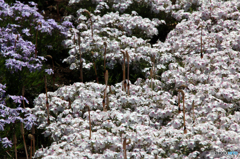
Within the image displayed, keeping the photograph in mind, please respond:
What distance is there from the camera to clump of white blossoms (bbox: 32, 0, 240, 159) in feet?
13.3

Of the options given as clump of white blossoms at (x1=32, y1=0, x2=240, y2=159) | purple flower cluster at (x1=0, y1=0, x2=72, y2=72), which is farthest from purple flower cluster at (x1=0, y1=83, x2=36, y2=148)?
purple flower cluster at (x1=0, y1=0, x2=72, y2=72)

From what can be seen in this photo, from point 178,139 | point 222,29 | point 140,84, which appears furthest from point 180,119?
point 222,29

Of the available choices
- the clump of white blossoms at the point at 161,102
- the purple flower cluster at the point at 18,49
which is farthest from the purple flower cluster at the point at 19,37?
the clump of white blossoms at the point at 161,102

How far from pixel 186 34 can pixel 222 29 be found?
2.93 feet

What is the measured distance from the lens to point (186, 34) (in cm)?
699

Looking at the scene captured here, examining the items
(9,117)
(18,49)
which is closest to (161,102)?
(9,117)

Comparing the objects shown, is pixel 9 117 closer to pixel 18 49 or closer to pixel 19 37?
pixel 18 49

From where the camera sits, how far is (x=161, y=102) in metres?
5.07

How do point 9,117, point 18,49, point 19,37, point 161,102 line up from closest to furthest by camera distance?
1. point 9,117
2. point 161,102
3. point 18,49
4. point 19,37

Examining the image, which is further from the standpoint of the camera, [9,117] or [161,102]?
[161,102]

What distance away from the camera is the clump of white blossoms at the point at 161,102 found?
13.3ft

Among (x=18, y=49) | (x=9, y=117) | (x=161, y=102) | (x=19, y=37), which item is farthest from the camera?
(x=19, y=37)

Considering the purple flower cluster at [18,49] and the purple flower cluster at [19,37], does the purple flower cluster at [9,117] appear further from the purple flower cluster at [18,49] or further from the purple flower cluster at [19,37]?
the purple flower cluster at [19,37]

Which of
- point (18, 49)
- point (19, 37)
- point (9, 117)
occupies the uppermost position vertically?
point (19, 37)
